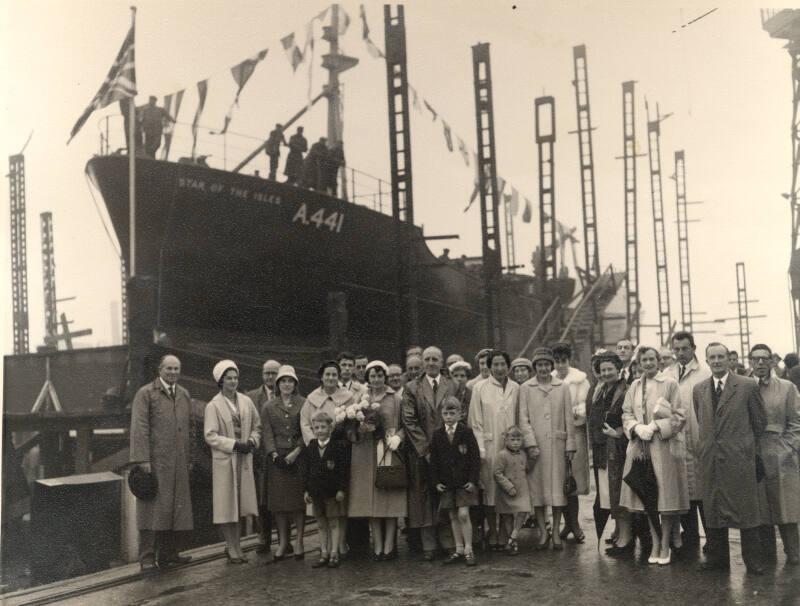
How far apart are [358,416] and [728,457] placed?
258cm

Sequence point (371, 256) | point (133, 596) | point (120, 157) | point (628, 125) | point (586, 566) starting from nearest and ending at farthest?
point (133, 596), point (586, 566), point (120, 157), point (371, 256), point (628, 125)

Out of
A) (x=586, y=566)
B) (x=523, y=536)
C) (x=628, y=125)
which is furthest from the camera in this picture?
(x=628, y=125)

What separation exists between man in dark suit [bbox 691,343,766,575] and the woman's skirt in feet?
9.67

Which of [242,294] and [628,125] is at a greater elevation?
[628,125]

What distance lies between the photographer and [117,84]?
952 cm

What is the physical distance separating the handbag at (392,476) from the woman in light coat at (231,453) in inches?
41.6

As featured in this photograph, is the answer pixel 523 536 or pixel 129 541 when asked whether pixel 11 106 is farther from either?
pixel 523 536

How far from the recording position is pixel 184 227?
46.9ft

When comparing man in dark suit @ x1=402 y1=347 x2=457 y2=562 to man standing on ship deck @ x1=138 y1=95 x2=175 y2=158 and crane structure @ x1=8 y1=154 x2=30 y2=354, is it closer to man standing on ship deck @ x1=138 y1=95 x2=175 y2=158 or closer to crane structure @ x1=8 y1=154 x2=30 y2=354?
crane structure @ x1=8 y1=154 x2=30 y2=354

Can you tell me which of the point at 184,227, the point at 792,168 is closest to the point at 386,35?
the point at 184,227

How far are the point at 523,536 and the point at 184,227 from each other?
31.2ft

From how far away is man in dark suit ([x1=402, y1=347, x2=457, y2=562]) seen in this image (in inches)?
237

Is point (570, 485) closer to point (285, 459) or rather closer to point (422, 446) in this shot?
point (422, 446)

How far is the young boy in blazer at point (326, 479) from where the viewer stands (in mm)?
5871
